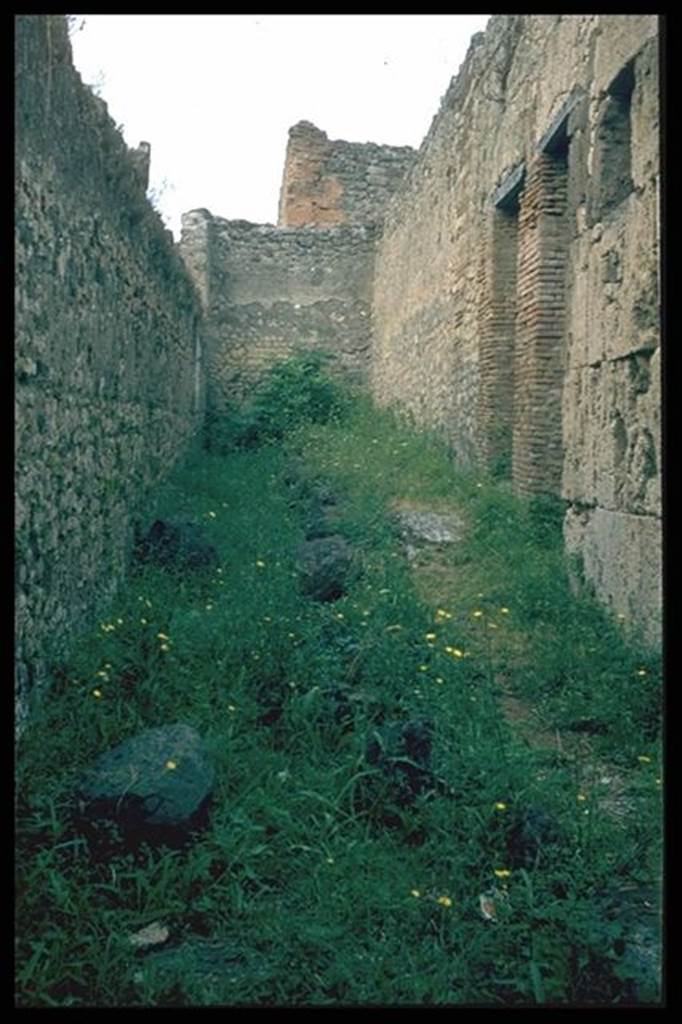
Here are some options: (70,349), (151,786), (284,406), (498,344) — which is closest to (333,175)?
(284,406)

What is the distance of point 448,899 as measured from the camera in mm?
2982

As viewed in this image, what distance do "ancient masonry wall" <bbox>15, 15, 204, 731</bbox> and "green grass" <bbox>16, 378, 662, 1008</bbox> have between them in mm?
343

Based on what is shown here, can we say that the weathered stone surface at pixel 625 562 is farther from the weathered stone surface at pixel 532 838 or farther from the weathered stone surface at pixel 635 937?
the weathered stone surface at pixel 635 937

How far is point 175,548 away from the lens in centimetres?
613

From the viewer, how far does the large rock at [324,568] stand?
5828 millimetres

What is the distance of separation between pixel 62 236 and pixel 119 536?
1855mm

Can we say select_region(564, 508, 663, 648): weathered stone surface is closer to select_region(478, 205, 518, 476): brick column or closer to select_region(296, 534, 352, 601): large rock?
select_region(296, 534, 352, 601): large rock

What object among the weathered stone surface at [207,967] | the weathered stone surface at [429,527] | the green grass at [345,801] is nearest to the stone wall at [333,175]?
the weathered stone surface at [429,527]

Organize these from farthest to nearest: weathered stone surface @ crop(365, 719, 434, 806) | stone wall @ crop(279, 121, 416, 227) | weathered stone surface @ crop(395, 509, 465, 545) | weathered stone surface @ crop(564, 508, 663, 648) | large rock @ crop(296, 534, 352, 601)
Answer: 1. stone wall @ crop(279, 121, 416, 227)
2. weathered stone surface @ crop(395, 509, 465, 545)
3. large rock @ crop(296, 534, 352, 601)
4. weathered stone surface @ crop(564, 508, 663, 648)
5. weathered stone surface @ crop(365, 719, 434, 806)

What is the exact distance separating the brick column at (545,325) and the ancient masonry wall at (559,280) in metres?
0.01

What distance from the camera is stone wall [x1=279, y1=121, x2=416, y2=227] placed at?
18.9 meters

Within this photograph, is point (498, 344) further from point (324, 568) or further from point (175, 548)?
point (175, 548)

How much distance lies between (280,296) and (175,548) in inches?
391

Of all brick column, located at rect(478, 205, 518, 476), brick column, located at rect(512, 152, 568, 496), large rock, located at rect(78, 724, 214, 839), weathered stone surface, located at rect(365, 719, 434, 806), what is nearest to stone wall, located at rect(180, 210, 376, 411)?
brick column, located at rect(478, 205, 518, 476)
